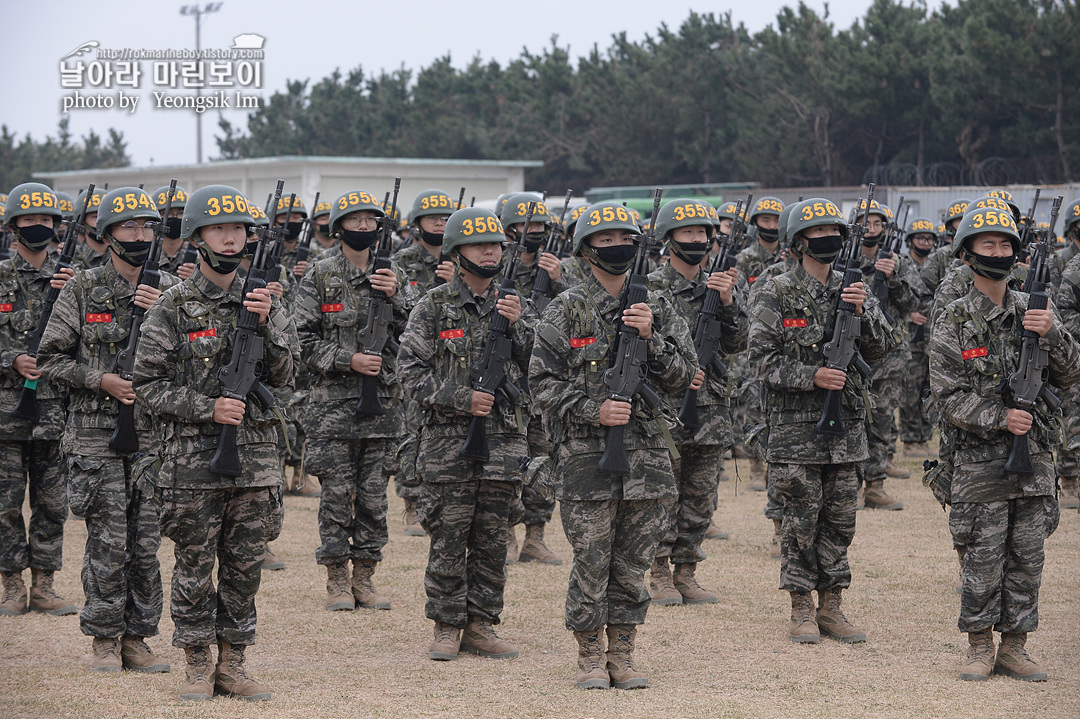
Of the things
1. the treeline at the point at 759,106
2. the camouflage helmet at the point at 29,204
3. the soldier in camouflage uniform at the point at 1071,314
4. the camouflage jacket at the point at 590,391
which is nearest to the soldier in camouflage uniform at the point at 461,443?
the camouflage jacket at the point at 590,391

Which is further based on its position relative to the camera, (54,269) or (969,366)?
(54,269)

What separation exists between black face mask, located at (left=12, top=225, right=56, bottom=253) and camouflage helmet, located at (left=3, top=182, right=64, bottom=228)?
11cm

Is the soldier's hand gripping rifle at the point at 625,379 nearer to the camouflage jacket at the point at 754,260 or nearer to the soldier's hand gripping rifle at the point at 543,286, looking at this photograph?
the soldier's hand gripping rifle at the point at 543,286

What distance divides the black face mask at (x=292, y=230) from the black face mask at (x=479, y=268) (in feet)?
20.4

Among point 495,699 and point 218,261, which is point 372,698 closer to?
point 495,699

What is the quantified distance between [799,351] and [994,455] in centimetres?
146

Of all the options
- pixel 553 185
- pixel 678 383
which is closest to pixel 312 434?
pixel 678 383

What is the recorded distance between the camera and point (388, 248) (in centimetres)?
930

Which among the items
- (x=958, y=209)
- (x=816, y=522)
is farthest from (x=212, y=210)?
(x=958, y=209)

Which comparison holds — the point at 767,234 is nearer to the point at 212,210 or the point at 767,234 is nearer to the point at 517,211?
the point at 517,211

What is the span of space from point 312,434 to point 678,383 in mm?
3190

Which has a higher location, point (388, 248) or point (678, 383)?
point (388, 248)

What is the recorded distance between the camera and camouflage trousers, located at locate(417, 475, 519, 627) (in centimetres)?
778

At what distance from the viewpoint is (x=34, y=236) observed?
348 inches
